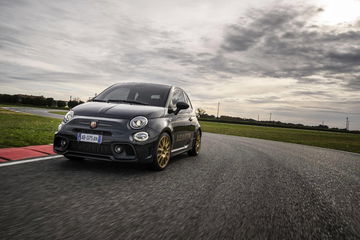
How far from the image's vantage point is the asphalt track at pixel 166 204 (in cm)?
241

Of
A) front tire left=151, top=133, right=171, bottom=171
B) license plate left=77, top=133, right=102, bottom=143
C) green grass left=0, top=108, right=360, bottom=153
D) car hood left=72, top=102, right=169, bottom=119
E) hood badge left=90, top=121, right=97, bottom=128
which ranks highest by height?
car hood left=72, top=102, right=169, bottom=119

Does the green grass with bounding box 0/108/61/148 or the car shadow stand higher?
the green grass with bounding box 0/108/61/148

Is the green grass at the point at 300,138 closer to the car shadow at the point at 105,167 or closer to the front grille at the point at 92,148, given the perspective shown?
the car shadow at the point at 105,167

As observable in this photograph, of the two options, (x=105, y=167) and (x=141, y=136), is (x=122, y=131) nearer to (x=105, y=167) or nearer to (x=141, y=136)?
(x=141, y=136)

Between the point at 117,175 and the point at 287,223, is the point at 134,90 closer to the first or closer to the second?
the point at 117,175

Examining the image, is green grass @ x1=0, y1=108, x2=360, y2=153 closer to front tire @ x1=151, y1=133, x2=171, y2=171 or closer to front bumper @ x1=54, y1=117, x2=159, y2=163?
front bumper @ x1=54, y1=117, x2=159, y2=163

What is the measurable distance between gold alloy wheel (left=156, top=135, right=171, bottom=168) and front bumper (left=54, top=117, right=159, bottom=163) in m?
0.31

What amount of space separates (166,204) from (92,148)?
1741mm

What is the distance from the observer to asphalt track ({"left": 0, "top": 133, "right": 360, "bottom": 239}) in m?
2.41

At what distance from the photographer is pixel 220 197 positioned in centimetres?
358

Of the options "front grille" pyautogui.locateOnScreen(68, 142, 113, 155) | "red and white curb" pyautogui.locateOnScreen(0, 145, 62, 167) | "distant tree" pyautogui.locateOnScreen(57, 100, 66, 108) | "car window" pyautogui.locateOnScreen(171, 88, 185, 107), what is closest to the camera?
"front grille" pyautogui.locateOnScreen(68, 142, 113, 155)

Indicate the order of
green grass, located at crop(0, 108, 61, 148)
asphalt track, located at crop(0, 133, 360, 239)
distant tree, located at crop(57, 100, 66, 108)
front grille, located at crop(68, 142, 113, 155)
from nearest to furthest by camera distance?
asphalt track, located at crop(0, 133, 360, 239) → front grille, located at crop(68, 142, 113, 155) → green grass, located at crop(0, 108, 61, 148) → distant tree, located at crop(57, 100, 66, 108)

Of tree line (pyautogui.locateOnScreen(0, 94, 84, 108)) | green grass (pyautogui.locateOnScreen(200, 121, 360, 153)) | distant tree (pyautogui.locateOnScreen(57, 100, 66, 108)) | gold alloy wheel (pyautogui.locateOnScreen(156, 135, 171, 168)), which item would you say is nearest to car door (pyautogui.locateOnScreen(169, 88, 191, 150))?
gold alloy wheel (pyautogui.locateOnScreen(156, 135, 171, 168))

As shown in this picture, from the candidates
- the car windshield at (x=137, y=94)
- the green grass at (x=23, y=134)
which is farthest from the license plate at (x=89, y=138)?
the green grass at (x=23, y=134)
